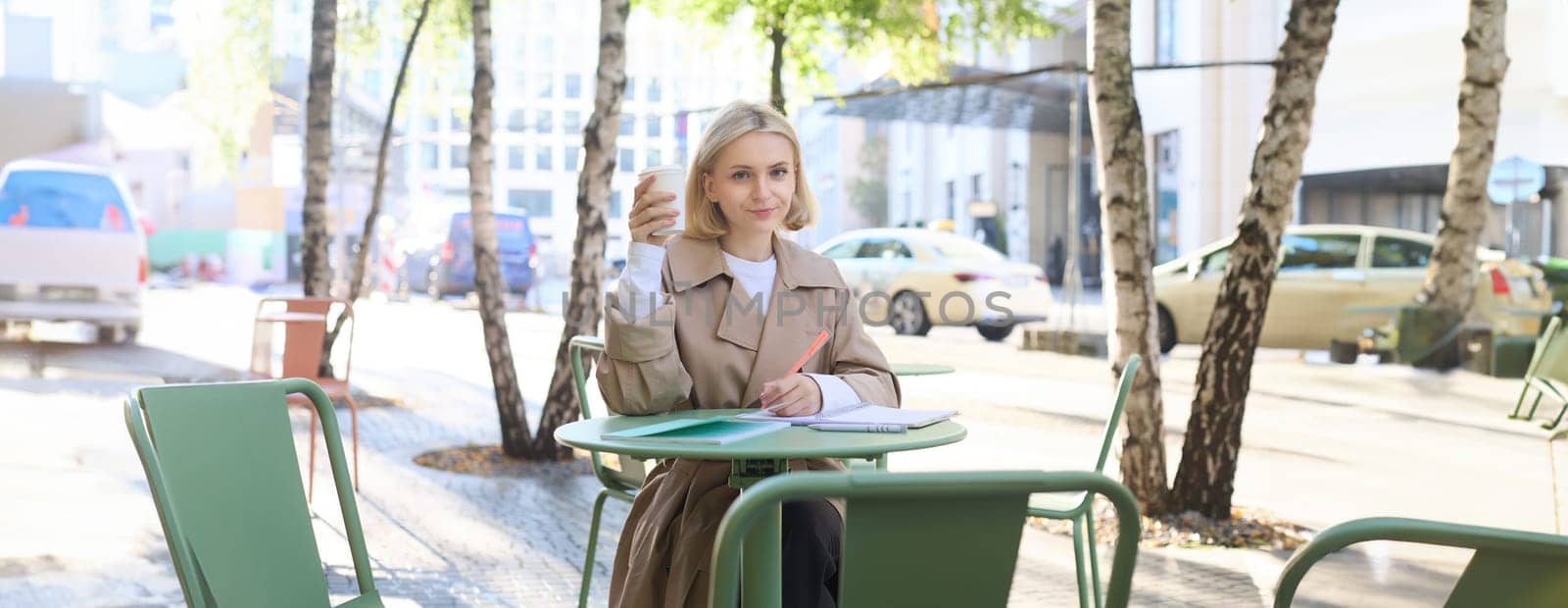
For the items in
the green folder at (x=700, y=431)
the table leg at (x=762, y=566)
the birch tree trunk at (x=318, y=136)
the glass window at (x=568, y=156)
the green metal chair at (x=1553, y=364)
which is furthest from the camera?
the glass window at (x=568, y=156)

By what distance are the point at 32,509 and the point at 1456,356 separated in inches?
471

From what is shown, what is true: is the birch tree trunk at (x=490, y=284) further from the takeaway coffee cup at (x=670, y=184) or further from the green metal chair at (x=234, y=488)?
the green metal chair at (x=234, y=488)

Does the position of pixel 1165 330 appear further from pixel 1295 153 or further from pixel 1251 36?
pixel 1251 36

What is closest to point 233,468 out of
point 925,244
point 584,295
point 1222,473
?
point 1222,473

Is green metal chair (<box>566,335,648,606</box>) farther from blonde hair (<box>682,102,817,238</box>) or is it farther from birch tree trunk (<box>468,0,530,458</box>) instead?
birch tree trunk (<box>468,0,530,458</box>)

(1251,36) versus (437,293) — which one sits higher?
(1251,36)

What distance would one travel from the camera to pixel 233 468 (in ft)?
7.23

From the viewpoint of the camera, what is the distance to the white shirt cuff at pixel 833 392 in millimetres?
2742

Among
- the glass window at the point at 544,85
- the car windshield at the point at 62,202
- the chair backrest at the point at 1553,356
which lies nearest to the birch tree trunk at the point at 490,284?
the chair backrest at the point at 1553,356

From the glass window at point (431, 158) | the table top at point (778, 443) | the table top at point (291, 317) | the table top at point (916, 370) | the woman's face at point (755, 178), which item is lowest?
the table top at point (916, 370)

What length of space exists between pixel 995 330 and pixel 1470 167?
627 cm

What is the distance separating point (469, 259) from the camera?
1110 inches

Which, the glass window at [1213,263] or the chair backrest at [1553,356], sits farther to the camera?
the glass window at [1213,263]

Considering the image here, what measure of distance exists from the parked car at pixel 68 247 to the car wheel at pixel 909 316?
8316mm
